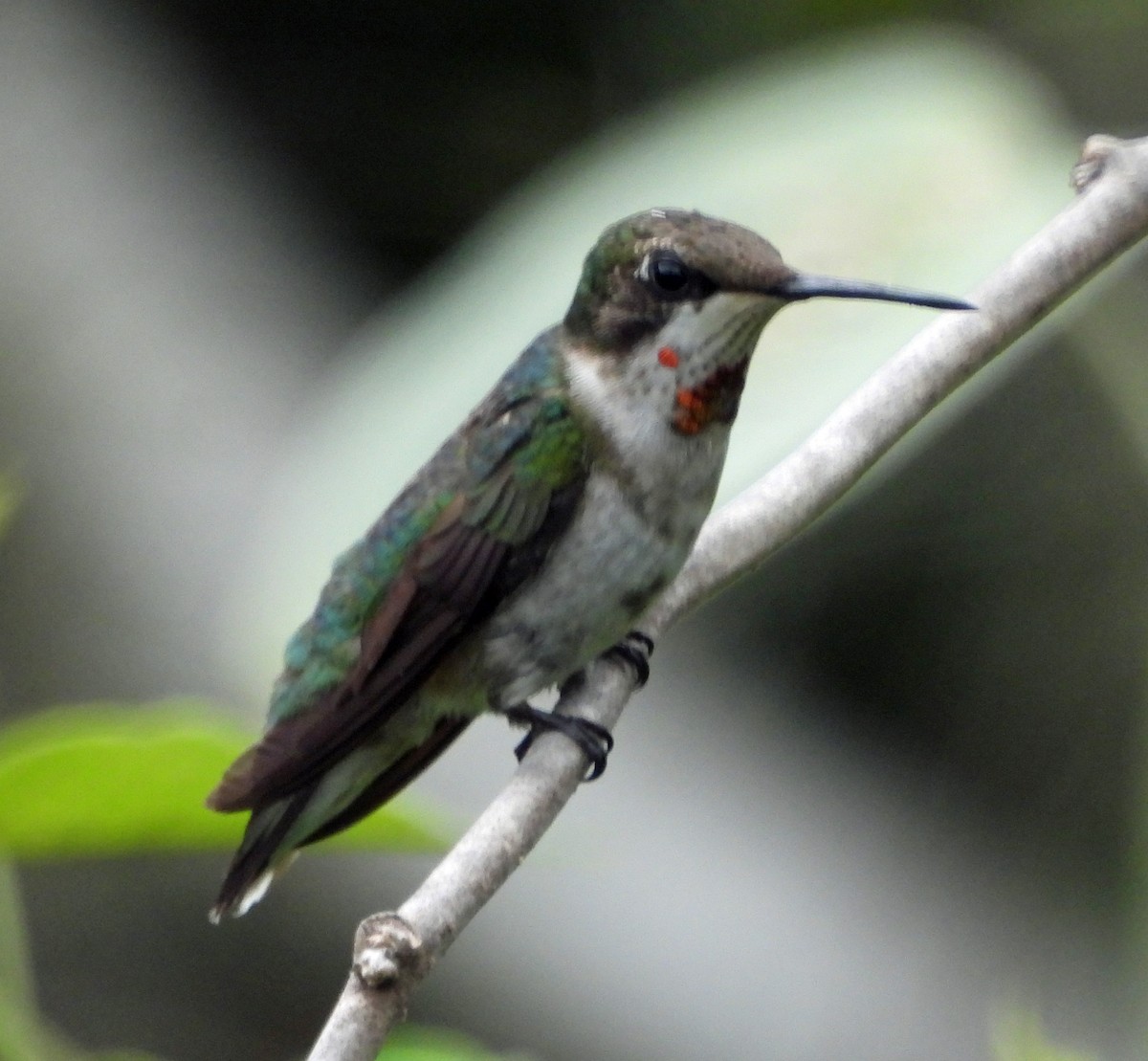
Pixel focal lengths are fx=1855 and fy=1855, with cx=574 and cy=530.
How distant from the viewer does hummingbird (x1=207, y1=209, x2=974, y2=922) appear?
7.30ft

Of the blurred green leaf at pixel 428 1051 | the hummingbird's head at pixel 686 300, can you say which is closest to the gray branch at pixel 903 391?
the hummingbird's head at pixel 686 300

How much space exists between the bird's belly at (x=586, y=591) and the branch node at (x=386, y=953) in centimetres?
91

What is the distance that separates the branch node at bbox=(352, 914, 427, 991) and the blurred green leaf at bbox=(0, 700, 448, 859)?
0.57 ft

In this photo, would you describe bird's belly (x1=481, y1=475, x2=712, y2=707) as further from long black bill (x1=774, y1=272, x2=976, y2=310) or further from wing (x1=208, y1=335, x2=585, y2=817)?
long black bill (x1=774, y1=272, x2=976, y2=310)

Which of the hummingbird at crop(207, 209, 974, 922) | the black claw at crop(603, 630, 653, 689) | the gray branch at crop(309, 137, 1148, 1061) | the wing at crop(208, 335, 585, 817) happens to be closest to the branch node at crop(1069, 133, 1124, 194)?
the gray branch at crop(309, 137, 1148, 1061)

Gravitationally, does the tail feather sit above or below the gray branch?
below

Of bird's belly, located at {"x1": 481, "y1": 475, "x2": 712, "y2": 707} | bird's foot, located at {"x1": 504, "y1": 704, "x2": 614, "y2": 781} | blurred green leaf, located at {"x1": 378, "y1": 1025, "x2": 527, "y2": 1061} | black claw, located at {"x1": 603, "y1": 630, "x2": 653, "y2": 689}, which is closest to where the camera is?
blurred green leaf, located at {"x1": 378, "y1": 1025, "x2": 527, "y2": 1061}

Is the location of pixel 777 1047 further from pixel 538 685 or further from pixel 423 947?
pixel 423 947

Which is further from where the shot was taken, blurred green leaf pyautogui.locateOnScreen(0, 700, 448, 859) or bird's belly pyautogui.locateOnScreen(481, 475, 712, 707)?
bird's belly pyautogui.locateOnScreen(481, 475, 712, 707)

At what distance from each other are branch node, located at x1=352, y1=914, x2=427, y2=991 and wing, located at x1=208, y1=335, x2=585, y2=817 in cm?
92

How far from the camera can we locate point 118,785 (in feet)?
4.75

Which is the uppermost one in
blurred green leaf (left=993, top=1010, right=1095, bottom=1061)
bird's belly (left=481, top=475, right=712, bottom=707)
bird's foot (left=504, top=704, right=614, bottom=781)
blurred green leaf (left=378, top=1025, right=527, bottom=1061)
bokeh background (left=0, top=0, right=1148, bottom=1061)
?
bokeh background (left=0, top=0, right=1148, bottom=1061)

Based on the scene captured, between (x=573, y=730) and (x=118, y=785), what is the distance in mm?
815

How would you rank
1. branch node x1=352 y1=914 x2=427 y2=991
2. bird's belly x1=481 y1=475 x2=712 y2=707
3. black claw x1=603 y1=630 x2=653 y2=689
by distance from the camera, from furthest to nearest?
black claw x1=603 y1=630 x2=653 y2=689 → bird's belly x1=481 y1=475 x2=712 y2=707 → branch node x1=352 y1=914 x2=427 y2=991
